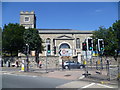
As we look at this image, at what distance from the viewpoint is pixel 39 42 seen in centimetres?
5759

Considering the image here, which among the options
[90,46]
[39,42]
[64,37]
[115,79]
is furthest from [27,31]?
[115,79]


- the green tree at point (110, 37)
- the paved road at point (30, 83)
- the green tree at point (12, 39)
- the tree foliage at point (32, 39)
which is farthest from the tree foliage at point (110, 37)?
the paved road at point (30, 83)

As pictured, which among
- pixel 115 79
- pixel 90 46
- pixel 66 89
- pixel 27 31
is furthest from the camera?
pixel 27 31

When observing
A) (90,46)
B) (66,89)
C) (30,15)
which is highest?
(30,15)

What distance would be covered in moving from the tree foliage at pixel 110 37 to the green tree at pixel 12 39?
21.2 metres

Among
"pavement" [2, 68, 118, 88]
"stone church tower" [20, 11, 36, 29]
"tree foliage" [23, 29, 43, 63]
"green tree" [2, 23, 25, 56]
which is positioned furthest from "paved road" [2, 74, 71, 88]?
"stone church tower" [20, 11, 36, 29]

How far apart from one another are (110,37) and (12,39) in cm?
2619

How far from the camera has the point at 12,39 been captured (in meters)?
50.7

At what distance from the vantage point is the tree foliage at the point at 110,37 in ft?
173

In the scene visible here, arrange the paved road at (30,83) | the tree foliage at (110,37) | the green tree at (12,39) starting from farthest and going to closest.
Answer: the tree foliage at (110,37), the green tree at (12,39), the paved road at (30,83)

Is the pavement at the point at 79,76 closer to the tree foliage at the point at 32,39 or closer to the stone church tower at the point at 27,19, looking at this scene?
the tree foliage at the point at 32,39

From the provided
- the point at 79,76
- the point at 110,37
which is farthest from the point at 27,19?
the point at 79,76

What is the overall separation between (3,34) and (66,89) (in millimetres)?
43492

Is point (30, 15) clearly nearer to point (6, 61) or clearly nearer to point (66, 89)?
point (6, 61)
